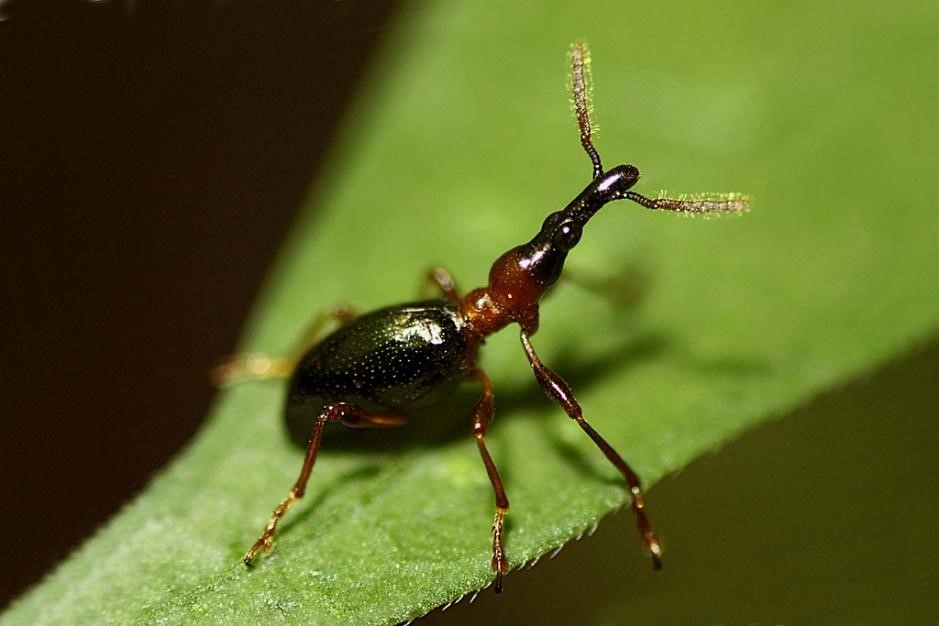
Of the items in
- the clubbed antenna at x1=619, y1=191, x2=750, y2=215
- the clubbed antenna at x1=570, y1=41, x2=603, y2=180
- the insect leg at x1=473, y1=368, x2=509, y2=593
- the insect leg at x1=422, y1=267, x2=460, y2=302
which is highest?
the clubbed antenna at x1=570, y1=41, x2=603, y2=180

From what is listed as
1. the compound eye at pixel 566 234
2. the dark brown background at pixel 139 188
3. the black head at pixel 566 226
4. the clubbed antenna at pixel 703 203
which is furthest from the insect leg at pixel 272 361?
the clubbed antenna at pixel 703 203

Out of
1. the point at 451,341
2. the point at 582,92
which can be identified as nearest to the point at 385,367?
the point at 451,341

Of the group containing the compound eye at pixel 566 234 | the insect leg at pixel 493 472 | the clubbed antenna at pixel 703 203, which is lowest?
the insect leg at pixel 493 472

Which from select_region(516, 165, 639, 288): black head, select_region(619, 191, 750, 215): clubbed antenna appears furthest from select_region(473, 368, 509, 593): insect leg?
select_region(619, 191, 750, 215): clubbed antenna

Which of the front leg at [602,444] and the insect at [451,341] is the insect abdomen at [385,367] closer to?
the insect at [451,341]

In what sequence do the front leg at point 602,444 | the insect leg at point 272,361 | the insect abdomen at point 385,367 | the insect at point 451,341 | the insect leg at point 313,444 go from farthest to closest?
the insect leg at point 272,361, the insect abdomen at point 385,367, the insect at point 451,341, the front leg at point 602,444, the insect leg at point 313,444

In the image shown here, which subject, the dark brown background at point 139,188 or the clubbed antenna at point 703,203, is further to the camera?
the dark brown background at point 139,188

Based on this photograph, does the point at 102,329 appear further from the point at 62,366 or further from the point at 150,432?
the point at 150,432

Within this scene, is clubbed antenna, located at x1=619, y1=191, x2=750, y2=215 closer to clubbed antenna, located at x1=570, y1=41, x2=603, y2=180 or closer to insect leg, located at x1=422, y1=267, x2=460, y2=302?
clubbed antenna, located at x1=570, y1=41, x2=603, y2=180
